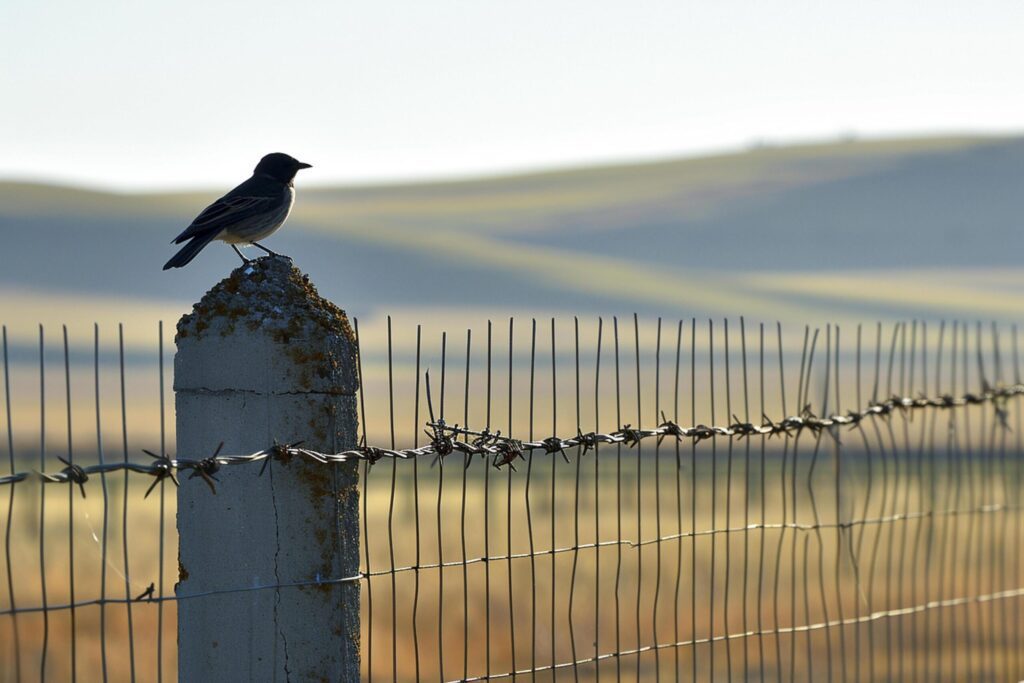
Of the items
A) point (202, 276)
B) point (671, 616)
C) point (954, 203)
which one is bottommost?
point (671, 616)

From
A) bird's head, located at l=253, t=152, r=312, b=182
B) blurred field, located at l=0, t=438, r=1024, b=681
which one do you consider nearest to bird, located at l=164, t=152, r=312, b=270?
bird's head, located at l=253, t=152, r=312, b=182

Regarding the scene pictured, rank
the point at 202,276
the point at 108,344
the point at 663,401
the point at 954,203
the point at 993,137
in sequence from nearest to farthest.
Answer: the point at 663,401
the point at 202,276
the point at 108,344
the point at 954,203
the point at 993,137

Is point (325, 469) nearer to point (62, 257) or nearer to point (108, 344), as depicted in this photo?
point (108, 344)

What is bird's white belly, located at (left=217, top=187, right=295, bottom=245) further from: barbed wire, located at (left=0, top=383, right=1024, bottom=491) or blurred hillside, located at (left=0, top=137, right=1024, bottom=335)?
blurred hillside, located at (left=0, top=137, right=1024, bottom=335)

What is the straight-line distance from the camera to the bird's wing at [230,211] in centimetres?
620

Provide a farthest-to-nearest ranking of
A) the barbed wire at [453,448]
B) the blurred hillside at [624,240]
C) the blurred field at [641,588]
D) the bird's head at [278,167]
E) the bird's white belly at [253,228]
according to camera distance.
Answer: the blurred hillside at [624,240]
the blurred field at [641,588]
the bird's head at [278,167]
the bird's white belly at [253,228]
the barbed wire at [453,448]

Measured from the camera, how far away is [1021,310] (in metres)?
79.5

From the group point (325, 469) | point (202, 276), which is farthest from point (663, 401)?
point (325, 469)

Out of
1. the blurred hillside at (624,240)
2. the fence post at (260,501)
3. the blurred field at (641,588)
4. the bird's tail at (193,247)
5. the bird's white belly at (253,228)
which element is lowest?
the blurred field at (641,588)

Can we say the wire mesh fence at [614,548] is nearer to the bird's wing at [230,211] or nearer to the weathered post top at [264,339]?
the weathered post top at [264,339]

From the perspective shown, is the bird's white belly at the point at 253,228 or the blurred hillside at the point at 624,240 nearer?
the bird's white belly at the point at 253,228

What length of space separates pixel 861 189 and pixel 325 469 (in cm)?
10719

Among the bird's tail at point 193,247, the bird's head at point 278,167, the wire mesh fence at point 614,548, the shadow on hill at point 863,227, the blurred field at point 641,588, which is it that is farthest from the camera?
the shadow on hill at point 863,227

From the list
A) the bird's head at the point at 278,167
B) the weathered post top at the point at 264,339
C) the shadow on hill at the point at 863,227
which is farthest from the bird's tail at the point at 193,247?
the shadow on hill at the point at 863,227
